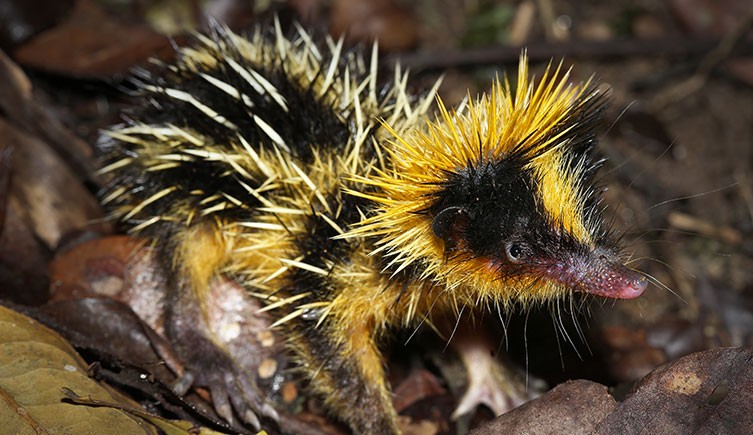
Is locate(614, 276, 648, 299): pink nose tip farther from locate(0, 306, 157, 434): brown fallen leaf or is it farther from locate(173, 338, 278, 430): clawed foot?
locate(0, 306, 157, 434): brown fallen leaf

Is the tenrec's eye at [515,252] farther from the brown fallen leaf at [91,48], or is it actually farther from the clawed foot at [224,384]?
the brown fallen leaf at [91,48]

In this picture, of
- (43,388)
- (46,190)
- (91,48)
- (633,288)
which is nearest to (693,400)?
(633,288)

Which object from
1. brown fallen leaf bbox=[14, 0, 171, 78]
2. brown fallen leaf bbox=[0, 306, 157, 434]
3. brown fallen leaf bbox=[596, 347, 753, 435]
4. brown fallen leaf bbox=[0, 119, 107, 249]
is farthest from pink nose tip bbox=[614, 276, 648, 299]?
brown fallen leaf bbox=[14, 0, 171, 78]

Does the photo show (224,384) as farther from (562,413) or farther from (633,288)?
(633,288)

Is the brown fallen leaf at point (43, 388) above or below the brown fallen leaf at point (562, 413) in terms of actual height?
below

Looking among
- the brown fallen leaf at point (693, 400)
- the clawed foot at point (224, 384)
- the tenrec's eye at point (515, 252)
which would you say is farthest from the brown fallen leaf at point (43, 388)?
the brown fallen leaf at point (693, 400)

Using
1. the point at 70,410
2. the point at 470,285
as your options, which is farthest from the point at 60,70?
the point at 470,285

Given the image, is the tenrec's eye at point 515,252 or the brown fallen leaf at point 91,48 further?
the brown fallen leaf at point 91,48

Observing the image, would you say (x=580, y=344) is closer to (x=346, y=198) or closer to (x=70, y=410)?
(x=346, y=198)

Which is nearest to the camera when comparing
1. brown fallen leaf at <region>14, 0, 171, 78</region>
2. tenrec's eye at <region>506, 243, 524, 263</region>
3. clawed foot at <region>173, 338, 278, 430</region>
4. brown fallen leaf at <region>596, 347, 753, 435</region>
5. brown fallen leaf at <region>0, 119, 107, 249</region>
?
brown fallen leaf at <region>596, 347, 753, 435</region>
